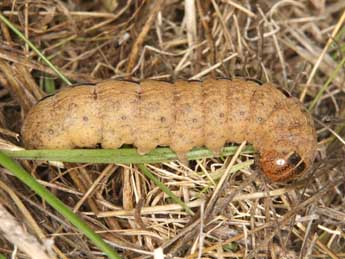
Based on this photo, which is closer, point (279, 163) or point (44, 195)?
point (44, 195)

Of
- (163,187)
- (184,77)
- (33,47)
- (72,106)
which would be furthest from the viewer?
(184,77)

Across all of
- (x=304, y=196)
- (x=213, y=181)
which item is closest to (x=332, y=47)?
(x=304, y=196)

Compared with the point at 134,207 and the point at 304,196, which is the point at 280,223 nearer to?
the point at 304,196

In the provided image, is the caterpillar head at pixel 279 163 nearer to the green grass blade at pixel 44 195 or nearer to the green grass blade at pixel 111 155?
the green grass blade at pixel 111 155

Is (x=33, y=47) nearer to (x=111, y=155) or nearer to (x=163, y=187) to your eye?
(x=111, y=155)

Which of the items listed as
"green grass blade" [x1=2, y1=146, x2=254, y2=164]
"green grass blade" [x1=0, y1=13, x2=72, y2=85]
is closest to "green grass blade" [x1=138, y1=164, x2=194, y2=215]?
"green grass blade" [x1=2, y1=146, x2=254, y2=164]

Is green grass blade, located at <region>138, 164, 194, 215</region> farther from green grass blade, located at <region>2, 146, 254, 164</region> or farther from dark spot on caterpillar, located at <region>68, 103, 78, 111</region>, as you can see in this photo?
dark spot on caterpillar, located at <region>68, 103, 78, 111</region>

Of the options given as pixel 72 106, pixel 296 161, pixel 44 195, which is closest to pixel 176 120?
pixel 72 106

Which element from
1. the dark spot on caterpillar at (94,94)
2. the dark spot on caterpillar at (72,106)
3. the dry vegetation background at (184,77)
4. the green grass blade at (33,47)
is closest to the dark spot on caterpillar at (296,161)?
the dry vegetation background at (184,77)
